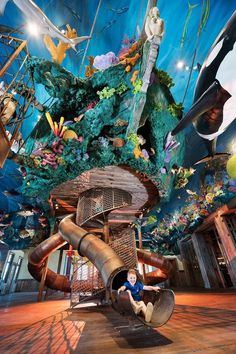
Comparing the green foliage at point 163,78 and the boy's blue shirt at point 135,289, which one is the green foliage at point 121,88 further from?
the boy's blue shirt at point 135,289

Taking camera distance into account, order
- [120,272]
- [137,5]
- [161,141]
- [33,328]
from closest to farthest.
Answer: [33,328]
[120,272]
[161,141]
[137,5]

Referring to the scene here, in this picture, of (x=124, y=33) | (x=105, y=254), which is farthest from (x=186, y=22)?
(x=105, y=254)

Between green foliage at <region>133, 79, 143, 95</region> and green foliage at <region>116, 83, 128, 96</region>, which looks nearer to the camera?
green foliage at <region>133, 79, 143, 95</region>

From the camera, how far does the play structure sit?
9.54 feet

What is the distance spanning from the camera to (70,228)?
8359 mm

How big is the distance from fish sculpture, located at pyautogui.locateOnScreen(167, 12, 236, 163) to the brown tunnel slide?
254 inches

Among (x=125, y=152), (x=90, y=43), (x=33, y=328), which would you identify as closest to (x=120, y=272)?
(x=33, y=328)

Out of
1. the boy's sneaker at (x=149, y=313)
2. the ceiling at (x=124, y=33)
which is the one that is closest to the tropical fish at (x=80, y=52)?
the ceiling at (x=124, y=33)

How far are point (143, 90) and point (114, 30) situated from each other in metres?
6.90

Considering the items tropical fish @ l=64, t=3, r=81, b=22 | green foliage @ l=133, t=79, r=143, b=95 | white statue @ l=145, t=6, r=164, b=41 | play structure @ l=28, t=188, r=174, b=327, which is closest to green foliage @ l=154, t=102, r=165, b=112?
green foliage @ l=133, t=79, r=143, b=95

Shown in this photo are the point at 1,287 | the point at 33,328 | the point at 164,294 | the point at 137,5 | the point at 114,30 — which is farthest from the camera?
the point at 1,287

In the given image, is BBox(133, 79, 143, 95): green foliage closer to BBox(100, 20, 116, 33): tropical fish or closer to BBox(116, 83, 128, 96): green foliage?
BBox(116, 83, 128, 96): green foliage

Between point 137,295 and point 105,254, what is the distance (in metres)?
2.82

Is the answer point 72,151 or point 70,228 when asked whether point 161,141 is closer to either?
point 72,151
